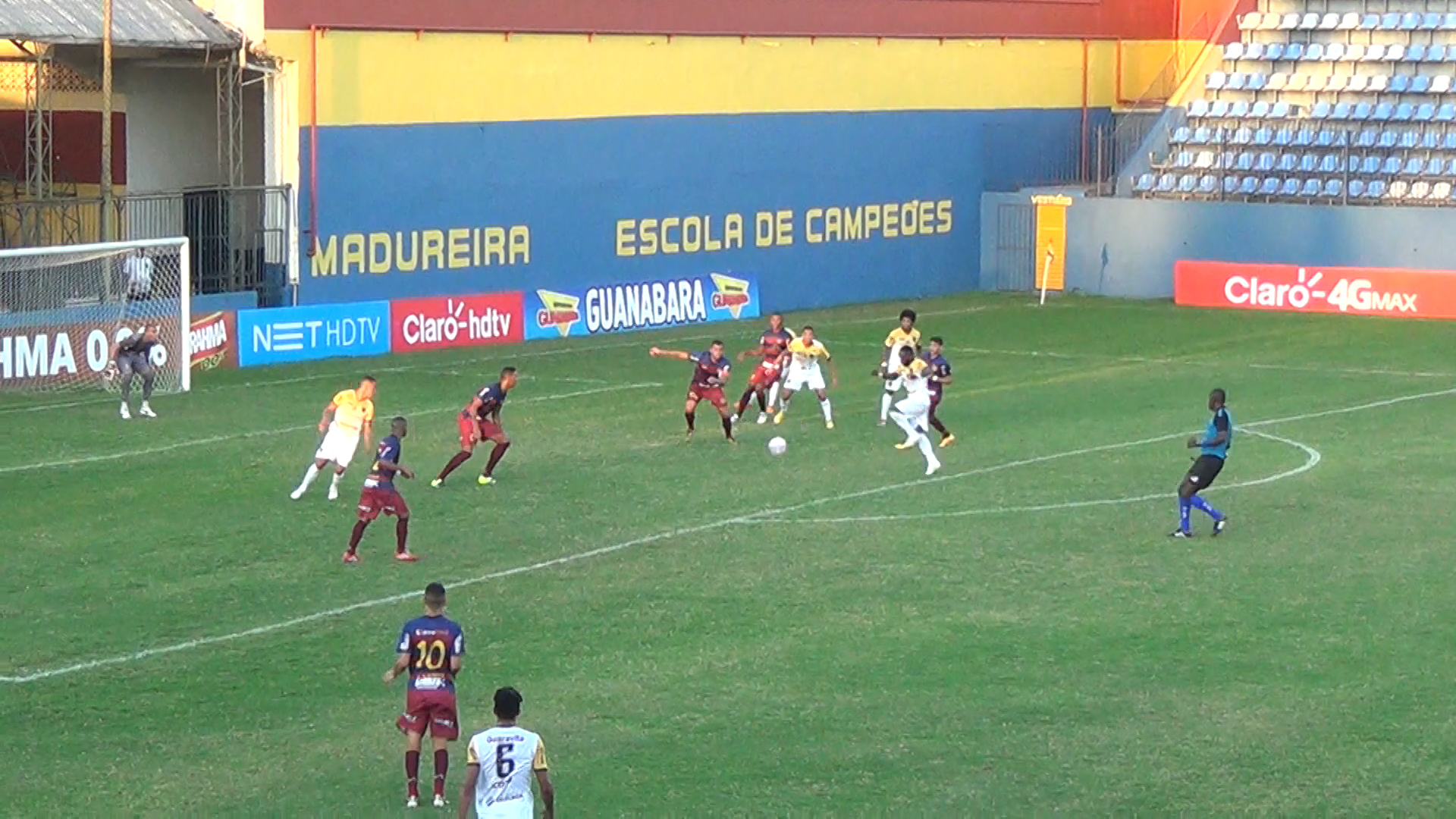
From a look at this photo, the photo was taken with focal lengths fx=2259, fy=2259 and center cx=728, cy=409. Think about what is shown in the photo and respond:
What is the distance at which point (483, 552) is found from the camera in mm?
23672

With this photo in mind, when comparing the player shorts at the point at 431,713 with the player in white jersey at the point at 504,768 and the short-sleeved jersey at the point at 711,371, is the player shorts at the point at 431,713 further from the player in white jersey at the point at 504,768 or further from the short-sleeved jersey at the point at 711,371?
the short-sleeved jersey at the point at 711,371

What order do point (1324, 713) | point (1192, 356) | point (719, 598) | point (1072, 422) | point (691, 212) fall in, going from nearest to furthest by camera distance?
point (1324, 713) < point (719, 598) < point (1072, 422) < point (1192, 356) < point (691, 212)

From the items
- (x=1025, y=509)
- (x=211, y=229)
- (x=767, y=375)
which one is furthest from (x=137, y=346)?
(x=1025, y=509)

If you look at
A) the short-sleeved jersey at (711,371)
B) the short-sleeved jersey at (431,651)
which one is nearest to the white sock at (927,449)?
the short-sleeved jersey at (711,371)

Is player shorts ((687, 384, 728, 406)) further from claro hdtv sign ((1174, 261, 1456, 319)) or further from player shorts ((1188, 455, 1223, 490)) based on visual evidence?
claro hdtv sign ((1174, 261, 1456, 319))

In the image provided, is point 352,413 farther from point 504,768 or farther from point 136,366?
point 504,768

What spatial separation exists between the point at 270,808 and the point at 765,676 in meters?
4.88

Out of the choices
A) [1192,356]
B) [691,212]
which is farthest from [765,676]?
[691,212]

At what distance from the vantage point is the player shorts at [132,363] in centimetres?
3256

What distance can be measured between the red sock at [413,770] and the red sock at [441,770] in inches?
5.3

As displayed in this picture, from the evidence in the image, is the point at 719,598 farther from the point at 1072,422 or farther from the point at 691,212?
the point at 691,212

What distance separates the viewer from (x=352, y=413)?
26.1 m

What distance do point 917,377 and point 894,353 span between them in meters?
2.62

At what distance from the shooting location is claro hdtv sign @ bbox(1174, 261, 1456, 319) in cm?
4619
